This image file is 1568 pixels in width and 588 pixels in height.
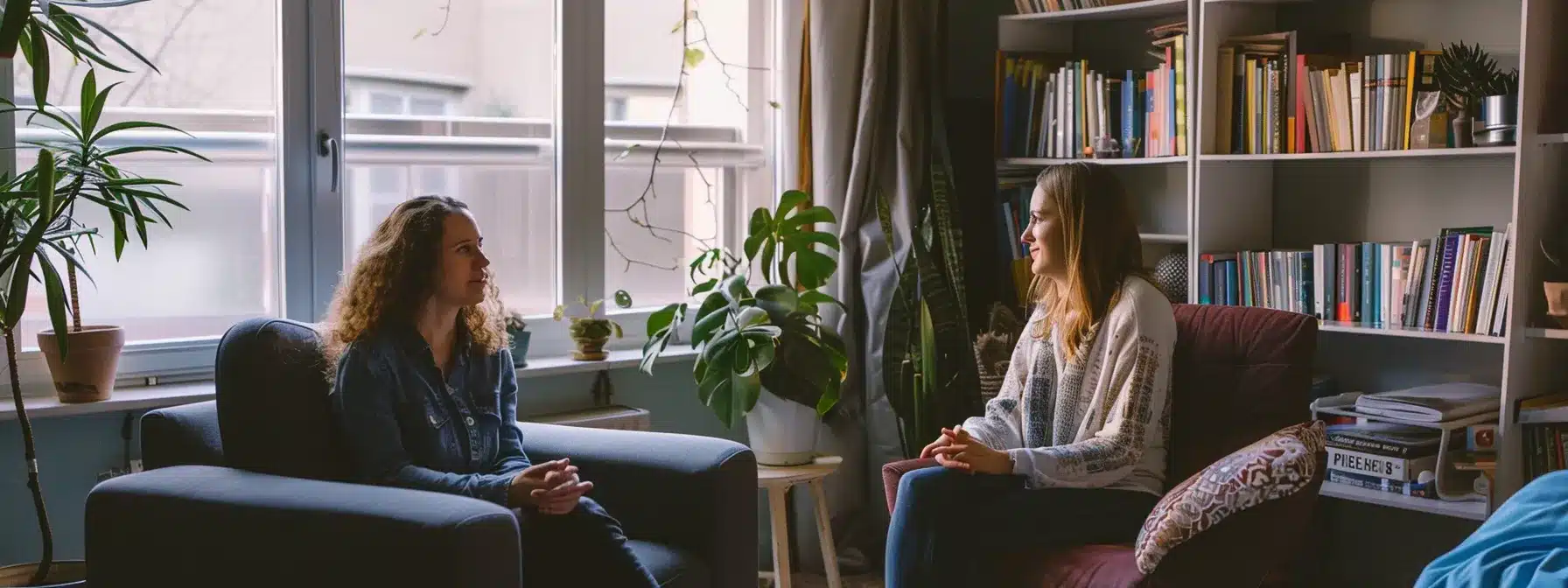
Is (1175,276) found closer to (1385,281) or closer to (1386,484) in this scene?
(1385,281)

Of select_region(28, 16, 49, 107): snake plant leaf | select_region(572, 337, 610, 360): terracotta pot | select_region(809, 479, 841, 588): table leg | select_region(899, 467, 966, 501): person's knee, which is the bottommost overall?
select_region(809, 479, 841, 588): table leg

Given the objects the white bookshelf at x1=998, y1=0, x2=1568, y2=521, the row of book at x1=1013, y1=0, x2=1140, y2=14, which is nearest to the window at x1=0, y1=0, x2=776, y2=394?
the row of book at x1=1013, y1=0, x2=1140, y2=14

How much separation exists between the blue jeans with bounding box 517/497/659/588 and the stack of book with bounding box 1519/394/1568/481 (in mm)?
1827

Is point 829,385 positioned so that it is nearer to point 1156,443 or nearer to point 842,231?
point 842,231

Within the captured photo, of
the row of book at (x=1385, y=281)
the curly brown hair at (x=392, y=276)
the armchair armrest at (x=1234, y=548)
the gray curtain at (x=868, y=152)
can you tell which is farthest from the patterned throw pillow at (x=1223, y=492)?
the gray curtain at (x=868, y=152)

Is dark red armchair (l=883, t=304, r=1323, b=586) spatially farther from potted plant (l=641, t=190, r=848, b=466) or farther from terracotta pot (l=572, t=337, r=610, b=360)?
terracotta pot (l=572, t=337, r=610, b=360)

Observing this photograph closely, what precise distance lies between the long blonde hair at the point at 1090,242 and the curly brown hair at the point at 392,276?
109cm

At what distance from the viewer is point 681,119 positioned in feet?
12.3

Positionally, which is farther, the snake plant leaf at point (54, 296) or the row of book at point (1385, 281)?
the row of book at point (1385, 281)

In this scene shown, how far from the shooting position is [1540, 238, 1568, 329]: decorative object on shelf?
277cm

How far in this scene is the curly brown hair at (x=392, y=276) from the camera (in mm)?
2373

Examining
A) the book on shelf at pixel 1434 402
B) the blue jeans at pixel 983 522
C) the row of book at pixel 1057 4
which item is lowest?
the blue jeans at pixel 983 522

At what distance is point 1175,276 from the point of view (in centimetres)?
343

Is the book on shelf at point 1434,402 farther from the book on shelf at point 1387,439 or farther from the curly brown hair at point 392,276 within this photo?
the curly brown hair at point 392,276
